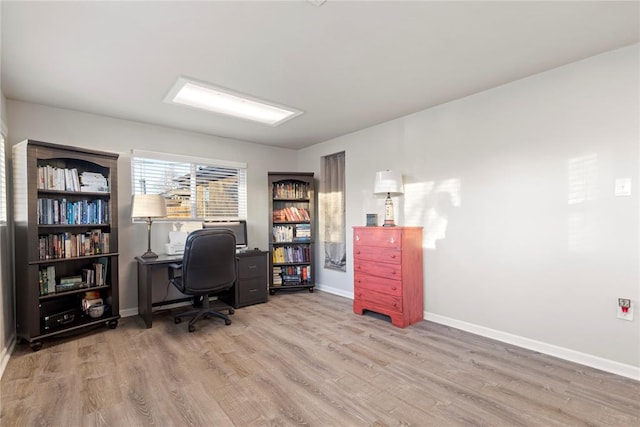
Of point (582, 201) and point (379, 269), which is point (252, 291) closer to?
point (379, 269)

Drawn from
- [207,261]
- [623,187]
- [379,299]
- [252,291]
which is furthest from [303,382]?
[623,187]

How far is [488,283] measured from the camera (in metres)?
2.92

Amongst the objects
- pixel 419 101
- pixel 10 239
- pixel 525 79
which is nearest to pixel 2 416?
pixel 10 239

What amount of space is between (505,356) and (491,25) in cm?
255

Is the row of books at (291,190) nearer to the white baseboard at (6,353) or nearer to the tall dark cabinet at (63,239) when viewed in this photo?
the tall dark cabinet at (63,239)

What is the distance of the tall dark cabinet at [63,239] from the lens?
8.75 ft

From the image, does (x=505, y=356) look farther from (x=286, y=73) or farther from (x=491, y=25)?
(x=286, y=73)

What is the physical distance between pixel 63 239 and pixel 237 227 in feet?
6.40

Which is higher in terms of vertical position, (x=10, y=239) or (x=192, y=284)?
(x=10, y=239)

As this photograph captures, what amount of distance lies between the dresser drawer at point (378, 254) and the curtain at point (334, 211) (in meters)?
0.88

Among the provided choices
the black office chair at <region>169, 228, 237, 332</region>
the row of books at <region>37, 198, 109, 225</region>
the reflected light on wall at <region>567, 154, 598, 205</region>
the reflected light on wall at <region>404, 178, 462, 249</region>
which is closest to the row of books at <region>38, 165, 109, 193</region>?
the row of books at <region>37, 198, 109, 225</region>

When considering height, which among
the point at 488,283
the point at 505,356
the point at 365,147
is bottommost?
the point at 505,356

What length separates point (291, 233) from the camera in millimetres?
4801

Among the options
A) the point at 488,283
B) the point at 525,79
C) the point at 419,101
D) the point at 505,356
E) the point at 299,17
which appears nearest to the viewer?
the point at 299,17
